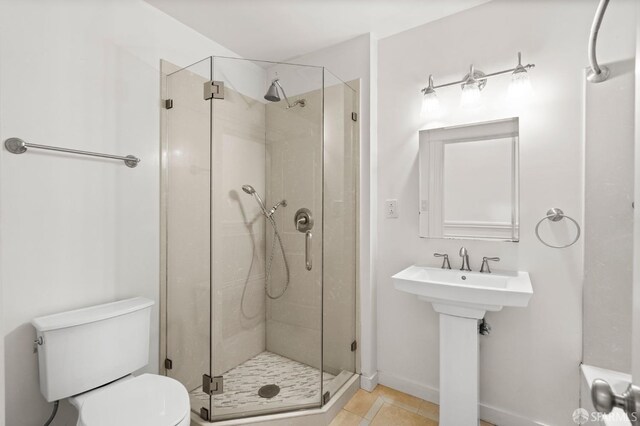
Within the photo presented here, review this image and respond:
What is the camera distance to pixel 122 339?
1554mm

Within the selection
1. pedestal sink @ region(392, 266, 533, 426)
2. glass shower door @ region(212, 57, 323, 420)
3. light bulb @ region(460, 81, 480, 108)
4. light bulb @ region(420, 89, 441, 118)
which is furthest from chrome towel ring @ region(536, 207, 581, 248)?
glass shower door @ region(212, 57, 323, 420)

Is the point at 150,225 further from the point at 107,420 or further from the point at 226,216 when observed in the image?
the point at 107,420

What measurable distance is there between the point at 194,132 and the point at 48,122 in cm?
65

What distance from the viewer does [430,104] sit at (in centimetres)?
198

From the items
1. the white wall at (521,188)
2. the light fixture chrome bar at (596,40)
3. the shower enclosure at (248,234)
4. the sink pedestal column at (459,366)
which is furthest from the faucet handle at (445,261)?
the light fixture chrome bar at (596,40)

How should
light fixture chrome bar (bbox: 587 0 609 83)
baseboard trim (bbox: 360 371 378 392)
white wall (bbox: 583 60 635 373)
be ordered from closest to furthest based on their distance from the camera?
light fixture chrome bar (bbox: 587 0 609 83), white wall (bbox: 583 60 635 373), baseboard trim (bbox: 360 371 378 392)

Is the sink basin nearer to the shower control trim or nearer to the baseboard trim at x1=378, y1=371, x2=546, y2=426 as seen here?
the shower control trim

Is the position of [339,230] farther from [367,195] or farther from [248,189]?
[248,189]

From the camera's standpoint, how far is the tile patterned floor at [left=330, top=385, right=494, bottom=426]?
1841mm

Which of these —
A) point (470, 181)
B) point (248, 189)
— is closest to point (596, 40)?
point (470, 181)

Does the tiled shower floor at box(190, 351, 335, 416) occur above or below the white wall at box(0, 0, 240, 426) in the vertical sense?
below

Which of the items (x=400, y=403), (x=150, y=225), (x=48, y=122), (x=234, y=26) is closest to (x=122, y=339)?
(x=150, y=225)

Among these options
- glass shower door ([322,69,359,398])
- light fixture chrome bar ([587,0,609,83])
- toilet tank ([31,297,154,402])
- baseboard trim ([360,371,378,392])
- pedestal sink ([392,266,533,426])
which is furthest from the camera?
baseboard trim ([360,371,378,392])

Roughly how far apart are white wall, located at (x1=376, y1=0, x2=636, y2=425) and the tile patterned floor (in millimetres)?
79
